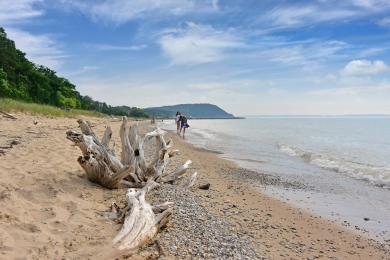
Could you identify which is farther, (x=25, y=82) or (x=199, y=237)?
(x=25, y=82)

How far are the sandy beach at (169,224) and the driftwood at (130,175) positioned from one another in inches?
8.0

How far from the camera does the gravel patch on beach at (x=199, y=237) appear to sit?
18.3 ft

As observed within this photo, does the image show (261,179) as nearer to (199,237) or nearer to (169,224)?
(169,224)

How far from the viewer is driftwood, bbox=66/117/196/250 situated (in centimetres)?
582

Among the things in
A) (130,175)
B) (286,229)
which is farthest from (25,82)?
(286,229)

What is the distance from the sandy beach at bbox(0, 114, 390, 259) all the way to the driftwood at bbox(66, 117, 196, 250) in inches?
8.0

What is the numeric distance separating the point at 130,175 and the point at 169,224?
3125 millimetres

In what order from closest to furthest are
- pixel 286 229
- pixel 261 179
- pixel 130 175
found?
1. pixel 286 229
2. pixel 130 175
3. pixel 261 179

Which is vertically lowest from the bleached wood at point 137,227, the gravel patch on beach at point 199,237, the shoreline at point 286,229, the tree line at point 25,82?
the shoreline at point 286,229

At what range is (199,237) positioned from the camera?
6113 mm

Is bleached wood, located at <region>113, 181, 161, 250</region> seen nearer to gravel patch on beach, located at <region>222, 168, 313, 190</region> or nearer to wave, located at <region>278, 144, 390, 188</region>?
gravel patch on beach, located at <region>222, 168, 313, 190</region>

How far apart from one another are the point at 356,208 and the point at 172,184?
5112 mm

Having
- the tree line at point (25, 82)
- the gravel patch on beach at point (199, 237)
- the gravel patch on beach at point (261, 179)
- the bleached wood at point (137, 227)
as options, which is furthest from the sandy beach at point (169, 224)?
the tree line at point (25, 82)

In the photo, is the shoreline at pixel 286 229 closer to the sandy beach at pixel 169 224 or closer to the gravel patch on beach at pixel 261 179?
the sandy beach at pixel 169 224
